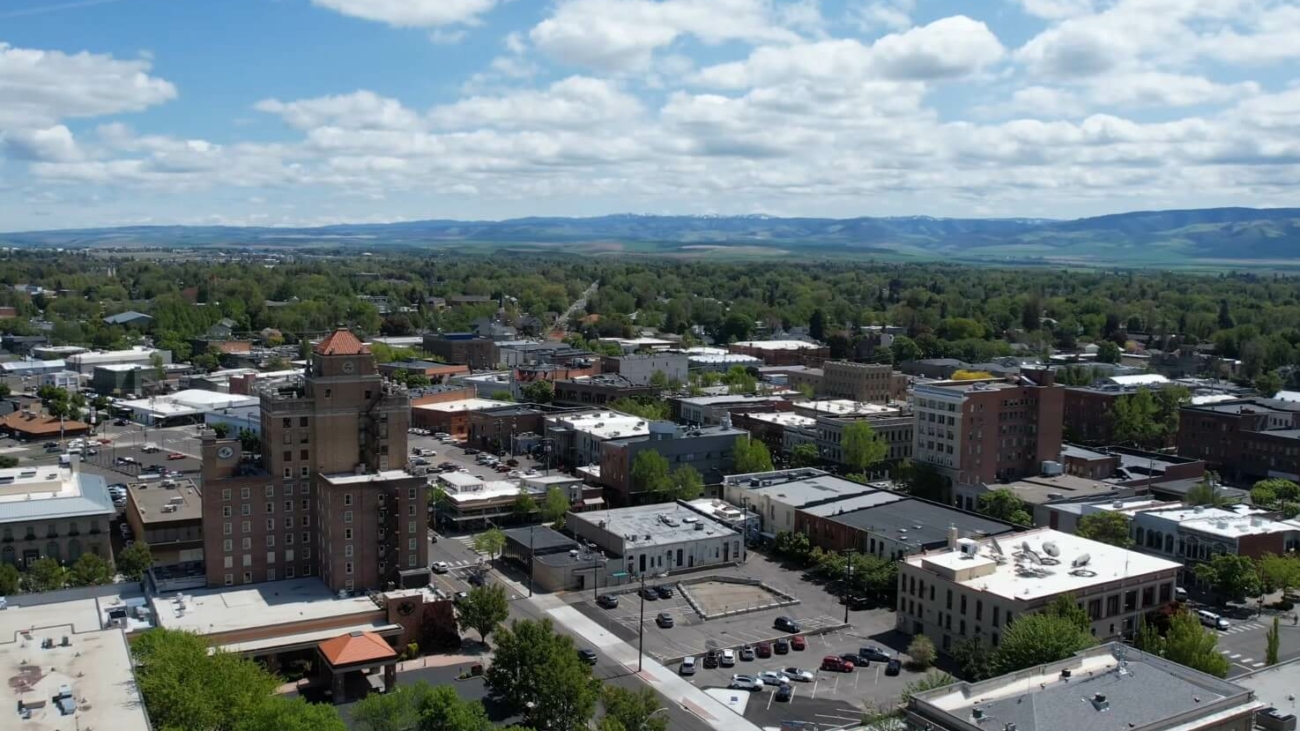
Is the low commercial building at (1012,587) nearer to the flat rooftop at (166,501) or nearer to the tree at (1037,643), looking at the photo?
the tree at (1037,643)

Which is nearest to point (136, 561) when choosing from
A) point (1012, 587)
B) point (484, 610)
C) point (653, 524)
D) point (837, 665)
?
point (484, 610)

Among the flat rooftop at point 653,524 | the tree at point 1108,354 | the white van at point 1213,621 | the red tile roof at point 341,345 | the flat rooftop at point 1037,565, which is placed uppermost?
the red tile roof at point 341,345

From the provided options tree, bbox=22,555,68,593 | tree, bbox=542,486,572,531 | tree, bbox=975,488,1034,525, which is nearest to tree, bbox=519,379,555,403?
tree, bbox=542,486,572,531

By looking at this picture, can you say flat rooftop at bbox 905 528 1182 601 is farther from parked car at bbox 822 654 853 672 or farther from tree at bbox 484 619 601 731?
tree at bbox 484 619 601 731

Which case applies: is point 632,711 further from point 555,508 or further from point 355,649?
point 555,508

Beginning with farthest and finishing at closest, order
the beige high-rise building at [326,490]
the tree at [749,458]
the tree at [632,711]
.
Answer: the tree at [749,458]
the beige high-rise building at [326,490]
the tree at [632,711]

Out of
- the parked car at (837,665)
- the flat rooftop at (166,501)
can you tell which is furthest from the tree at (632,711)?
the flat rooftop at (166,501)
